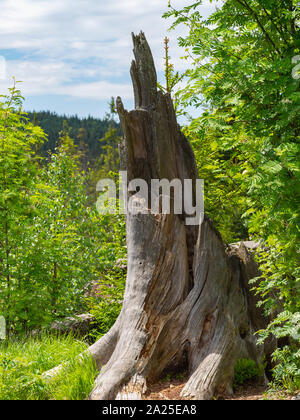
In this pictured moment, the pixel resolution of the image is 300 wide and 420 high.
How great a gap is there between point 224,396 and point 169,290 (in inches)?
52.1

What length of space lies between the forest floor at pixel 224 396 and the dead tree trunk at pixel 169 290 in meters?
0.11

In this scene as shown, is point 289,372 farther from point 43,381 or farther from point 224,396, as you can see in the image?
point 43,381

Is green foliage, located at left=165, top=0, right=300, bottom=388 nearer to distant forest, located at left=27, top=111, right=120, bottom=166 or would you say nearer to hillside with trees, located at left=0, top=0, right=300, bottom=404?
hillside with trees, located at left=0, top=0, right=300, bottom=404

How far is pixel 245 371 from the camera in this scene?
17.5 feet

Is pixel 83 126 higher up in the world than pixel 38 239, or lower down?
higher up

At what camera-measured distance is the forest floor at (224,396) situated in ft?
15.4

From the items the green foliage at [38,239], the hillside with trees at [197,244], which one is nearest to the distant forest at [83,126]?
the green foliage at [38,239]

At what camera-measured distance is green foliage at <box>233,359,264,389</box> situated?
5262 mm

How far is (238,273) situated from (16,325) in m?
3.98

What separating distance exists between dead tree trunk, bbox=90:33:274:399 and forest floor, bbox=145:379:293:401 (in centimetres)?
11

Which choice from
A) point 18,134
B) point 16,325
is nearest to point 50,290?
point 16,325

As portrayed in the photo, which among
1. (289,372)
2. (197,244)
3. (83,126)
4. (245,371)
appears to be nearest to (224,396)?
(245,371)

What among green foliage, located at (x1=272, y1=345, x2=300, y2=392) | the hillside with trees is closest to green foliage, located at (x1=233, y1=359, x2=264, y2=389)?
the hillside with trees

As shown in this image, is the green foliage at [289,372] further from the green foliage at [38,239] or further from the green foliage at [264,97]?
the green foliage at [38,239]
